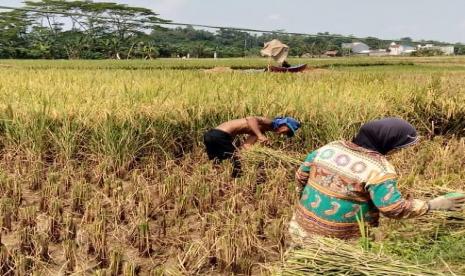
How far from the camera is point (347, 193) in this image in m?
2.42

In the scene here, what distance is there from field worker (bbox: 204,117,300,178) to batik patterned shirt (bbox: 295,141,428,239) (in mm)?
1454

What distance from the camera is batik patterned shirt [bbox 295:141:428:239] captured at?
7.50ft

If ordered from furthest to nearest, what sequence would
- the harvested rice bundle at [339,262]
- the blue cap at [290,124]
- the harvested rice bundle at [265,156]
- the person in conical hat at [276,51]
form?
the person in conical hat at [276,51] → the harvested rice bundle at [265,156] → the blue cap at [290,124] → the harvested rice bundle at [339,262]

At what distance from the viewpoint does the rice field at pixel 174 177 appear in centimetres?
293

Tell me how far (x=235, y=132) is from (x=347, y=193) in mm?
1930

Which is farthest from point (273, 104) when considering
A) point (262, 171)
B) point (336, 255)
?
point (336, 255)

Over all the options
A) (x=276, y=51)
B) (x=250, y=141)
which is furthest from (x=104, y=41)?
(x=250, y=141)

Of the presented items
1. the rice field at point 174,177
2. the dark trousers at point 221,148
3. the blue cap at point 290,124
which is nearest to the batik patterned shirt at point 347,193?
the rice field at point 174,177

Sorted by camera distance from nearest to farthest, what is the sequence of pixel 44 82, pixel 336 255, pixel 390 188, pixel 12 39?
pixel 336 255, pixel 390 188, pixel 44 82, pixel 12 39

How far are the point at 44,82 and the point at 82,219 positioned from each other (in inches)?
145

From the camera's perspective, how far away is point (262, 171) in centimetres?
431

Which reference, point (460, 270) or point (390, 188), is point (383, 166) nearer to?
point (390, 188)

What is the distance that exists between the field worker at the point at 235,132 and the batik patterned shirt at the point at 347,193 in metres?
1.45

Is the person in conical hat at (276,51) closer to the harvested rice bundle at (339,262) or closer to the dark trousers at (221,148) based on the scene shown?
the dark trousers at (221,148)
